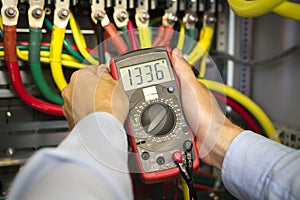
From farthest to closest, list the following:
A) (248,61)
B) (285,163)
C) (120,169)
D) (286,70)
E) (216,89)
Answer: (248,61), (286,70), (216,89), (285,163), (120,169)

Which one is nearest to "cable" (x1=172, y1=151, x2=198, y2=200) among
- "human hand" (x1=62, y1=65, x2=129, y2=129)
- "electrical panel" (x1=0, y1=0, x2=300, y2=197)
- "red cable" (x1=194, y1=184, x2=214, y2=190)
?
"human hand" (x1=62, y1=65, x2=129, y2=129)

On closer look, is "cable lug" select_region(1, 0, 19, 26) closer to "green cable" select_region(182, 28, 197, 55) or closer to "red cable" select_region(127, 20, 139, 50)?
"red cable" select_region(127, 20, 139, 50)

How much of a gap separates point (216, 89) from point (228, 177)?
28cm

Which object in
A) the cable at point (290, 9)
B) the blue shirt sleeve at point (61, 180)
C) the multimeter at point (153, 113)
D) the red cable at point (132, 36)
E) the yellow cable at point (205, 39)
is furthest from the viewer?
the yellow cable at point (205, 39)

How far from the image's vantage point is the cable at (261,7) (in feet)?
2.42

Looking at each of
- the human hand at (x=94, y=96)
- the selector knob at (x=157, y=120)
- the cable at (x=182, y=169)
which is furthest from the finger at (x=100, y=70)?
the cable at (x=182, y=169)

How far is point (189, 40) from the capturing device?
100 centimetres

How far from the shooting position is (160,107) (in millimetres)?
724

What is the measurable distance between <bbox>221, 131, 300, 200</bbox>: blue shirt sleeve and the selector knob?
5.3 inches

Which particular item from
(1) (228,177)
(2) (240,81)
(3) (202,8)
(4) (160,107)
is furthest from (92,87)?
(2) (240,81)

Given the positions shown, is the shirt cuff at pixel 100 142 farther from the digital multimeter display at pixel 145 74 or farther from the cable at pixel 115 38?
the cable at pixel 115 38

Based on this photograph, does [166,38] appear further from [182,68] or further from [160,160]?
[160,160]

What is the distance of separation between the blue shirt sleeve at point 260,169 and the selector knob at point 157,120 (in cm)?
13

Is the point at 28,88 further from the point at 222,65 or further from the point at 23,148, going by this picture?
the point at 222,65
